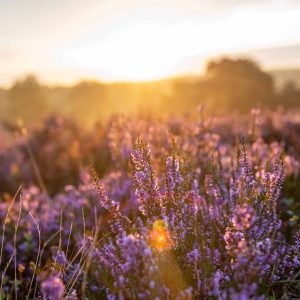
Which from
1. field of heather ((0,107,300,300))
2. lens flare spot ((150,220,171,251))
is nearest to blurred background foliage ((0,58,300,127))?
field of heather ((0,107,300,300))

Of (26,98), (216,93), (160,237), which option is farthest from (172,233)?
(26,98)

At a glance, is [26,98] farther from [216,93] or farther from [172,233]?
[172,233]

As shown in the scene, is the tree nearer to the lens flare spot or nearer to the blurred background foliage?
the blurred background foliage

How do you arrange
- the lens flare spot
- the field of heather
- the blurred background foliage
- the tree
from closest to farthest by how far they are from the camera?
the field of heather < the lens flare spot < the blurred background foliage < the tree

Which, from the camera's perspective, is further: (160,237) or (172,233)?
(172,233)

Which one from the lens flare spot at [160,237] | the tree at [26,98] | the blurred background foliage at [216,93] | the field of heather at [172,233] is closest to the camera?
the field of heather at [172,233]

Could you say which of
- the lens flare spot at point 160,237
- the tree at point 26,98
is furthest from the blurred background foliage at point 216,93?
the lens flare spot at point 160,237

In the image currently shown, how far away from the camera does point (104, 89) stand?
133ft

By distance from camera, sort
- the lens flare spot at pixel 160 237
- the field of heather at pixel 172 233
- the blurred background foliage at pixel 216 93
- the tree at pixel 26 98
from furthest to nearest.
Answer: the tree at pixel 26 98 → the blurred background foliage at pixel 216 93 → the lens flare spot at pixel 160 237 → the field of heather at pixel 172 233

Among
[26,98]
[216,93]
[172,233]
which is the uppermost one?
[172,233]

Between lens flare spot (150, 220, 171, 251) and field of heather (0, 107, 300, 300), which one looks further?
lens flare spot (150, 220, 171, 251)

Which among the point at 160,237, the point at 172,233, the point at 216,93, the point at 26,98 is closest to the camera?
the point at 160,237

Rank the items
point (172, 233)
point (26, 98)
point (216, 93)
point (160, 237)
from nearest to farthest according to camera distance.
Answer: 1. point (160, 237)
2. point (172, 233)
3. point (216, 93)
4. point (26, 98)

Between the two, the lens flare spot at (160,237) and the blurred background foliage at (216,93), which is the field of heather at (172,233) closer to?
the lens flare spot at (160,237)
